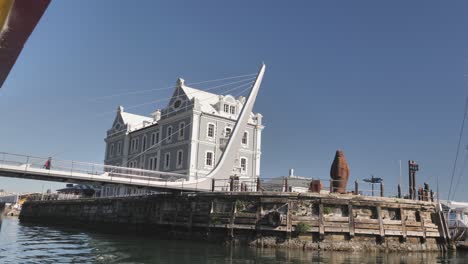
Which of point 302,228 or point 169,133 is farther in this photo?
point 169,133

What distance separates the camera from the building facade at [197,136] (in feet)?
158

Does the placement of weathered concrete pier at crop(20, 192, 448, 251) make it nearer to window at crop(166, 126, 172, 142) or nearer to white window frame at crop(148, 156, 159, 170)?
window at crop(166, 126, 172, 142)

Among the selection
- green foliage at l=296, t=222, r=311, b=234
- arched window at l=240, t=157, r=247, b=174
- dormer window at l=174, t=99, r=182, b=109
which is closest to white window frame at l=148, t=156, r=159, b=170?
dormer window at l=174, t=99, r=182, b=109

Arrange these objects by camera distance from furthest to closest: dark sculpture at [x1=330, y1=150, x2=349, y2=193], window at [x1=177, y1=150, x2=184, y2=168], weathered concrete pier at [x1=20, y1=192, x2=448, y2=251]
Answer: window at [x1=177, y1=150, x2=184, y2=168] → dark sculpture at [x1=330, y1=150, x2=349, y2=193] → weathered concrete pier at [x1=20, y1=192, x2=448, y2=251]

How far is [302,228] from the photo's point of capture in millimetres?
26719

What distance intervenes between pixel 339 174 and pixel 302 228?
5.86m

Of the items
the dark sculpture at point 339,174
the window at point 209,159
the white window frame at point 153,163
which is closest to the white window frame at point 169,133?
the white window frame at point 153,163

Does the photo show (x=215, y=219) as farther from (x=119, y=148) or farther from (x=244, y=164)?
(x=119, y=148)

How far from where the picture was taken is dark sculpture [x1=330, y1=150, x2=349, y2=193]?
30172 millimetres

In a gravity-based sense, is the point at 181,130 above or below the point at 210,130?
below

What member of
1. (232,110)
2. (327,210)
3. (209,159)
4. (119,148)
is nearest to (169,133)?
(209,159)

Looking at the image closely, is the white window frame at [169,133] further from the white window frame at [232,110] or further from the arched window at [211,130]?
the white window frame at [232,110]

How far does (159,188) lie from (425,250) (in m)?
19.6

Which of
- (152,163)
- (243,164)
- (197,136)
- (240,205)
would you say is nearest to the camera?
(240,205)
